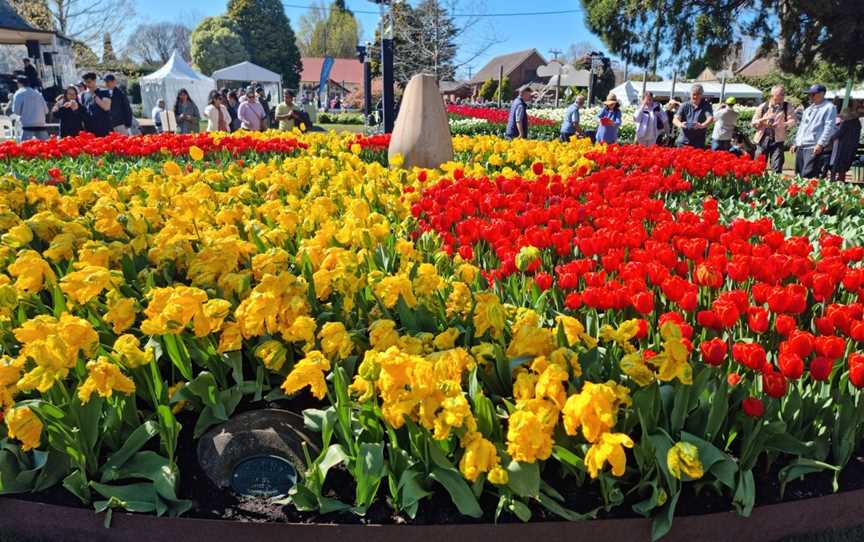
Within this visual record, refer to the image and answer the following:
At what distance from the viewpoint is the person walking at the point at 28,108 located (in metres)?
12.5

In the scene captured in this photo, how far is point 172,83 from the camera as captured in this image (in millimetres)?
29250

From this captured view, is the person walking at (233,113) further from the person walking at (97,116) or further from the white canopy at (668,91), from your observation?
the white canopy at (668,91)

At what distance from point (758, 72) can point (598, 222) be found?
7411 centimetres

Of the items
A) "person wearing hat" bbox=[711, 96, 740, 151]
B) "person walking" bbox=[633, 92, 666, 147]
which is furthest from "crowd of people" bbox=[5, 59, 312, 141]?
"person wearing hat" bbox=[711, 96, 740, 151]

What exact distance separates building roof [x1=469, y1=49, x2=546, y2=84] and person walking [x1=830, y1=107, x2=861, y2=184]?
3091 inches

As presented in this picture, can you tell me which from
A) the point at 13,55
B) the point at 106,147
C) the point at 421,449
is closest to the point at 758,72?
the point at 13,55

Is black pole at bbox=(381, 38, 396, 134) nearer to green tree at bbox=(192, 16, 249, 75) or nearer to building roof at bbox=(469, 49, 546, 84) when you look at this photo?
green tree at bbox=(192, 16, 249, 75)

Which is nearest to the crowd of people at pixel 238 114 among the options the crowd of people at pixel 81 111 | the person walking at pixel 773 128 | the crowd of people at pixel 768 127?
the crowd of people at pixel 81 111

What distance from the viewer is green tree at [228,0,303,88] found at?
66188 millimetres

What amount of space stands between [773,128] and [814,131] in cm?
202

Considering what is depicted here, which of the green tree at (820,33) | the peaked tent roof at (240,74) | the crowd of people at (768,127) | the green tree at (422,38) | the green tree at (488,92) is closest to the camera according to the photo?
the crowd of people at (768,127)

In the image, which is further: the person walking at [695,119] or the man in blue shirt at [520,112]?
the man in blue shirt at [520,112]

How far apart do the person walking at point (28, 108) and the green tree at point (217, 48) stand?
53.8 meters

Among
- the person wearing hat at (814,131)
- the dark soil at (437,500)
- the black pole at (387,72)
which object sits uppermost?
the black pole at (387,72)
